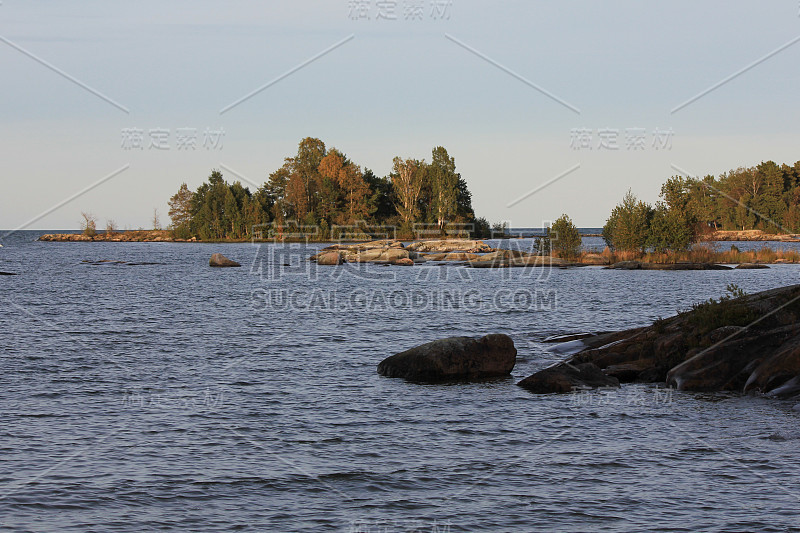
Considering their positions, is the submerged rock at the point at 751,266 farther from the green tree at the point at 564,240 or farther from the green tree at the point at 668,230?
the green tree at the point at 564,240

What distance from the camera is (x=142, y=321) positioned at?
4131 centimetres

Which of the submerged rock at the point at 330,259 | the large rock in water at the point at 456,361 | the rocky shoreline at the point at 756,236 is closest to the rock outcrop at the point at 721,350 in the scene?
the large rock in water at the point at 456,361

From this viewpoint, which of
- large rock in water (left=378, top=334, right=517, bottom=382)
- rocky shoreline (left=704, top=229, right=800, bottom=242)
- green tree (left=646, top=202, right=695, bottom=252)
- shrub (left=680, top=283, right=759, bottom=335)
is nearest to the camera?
shrub (left=680, top=283, right=759, bottom=335)

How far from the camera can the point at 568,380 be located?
21750mm

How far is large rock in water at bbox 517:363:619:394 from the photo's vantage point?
71.0 ft

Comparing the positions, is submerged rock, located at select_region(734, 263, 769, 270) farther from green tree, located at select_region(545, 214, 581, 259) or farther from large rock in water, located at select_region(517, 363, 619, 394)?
large rock in water, located at select_region(517, 363, 619, 394)

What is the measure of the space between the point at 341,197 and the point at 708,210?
8385cm

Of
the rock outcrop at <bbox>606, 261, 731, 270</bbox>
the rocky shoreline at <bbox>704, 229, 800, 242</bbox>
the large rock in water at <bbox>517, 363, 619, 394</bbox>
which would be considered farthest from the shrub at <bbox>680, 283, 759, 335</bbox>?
the rocky shoreline at <bbox>704, 229, 800, 242</bbox>

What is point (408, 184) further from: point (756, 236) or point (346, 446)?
point (346, 446)

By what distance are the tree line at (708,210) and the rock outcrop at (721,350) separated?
60.6 m

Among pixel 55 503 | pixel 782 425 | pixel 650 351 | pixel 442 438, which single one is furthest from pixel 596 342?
pixel 55 503

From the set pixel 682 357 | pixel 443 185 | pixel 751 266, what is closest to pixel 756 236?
pixel 443 185

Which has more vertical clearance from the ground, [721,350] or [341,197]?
[341,197]

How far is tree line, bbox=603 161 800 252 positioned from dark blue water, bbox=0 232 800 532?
53.7 metres
